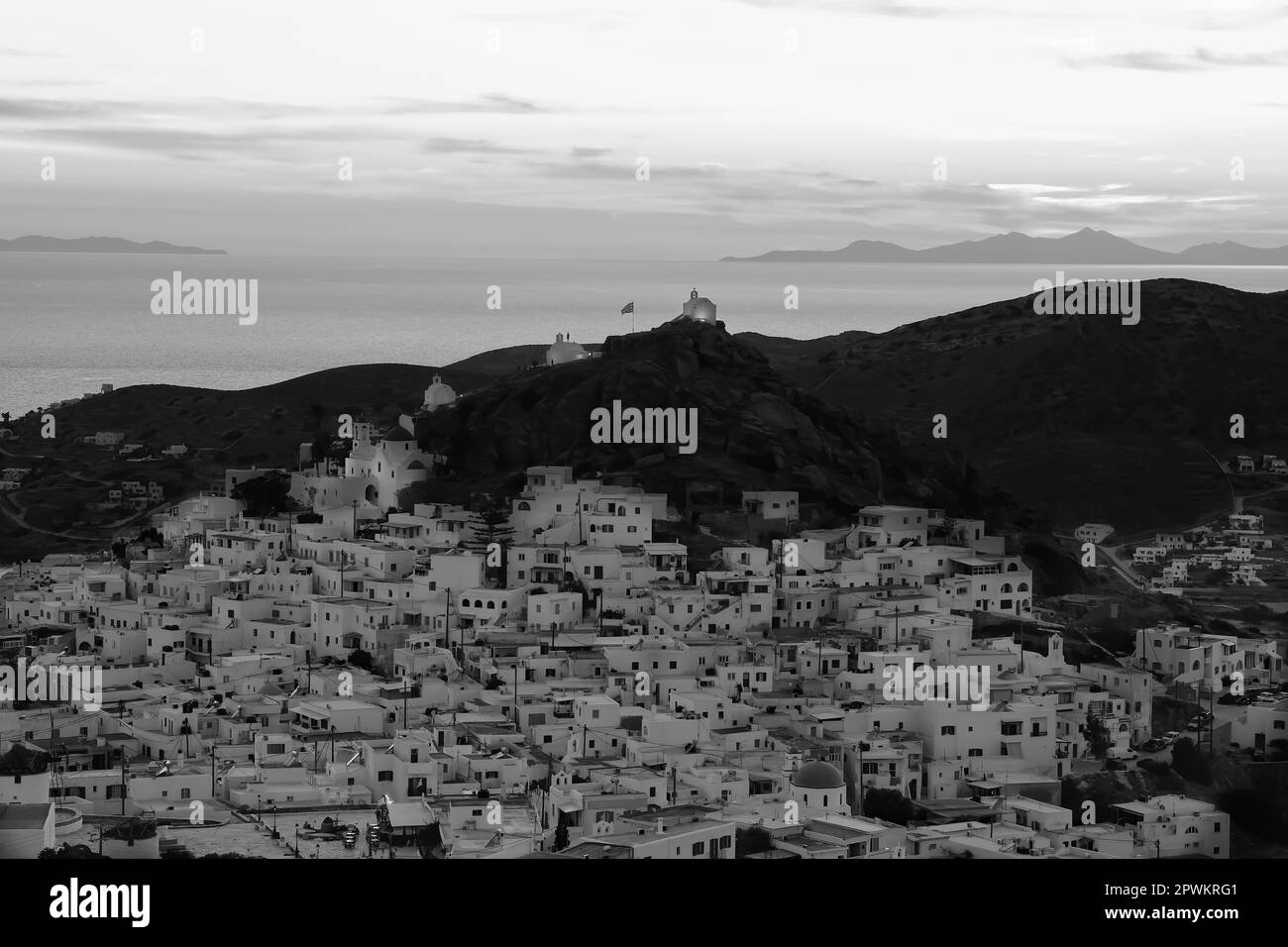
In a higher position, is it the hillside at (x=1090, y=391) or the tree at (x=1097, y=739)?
the hillside at (x=1090, y=391)

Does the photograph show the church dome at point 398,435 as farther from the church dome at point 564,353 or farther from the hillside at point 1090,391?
the hillside at point 1090,391

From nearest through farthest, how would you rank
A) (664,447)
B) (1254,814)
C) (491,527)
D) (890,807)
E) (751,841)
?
1. (751,841)
2. (890,807)
3. (1254,814)
4. (491,527)
5. (664,447)

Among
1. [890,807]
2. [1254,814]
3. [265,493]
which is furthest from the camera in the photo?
[265,493]

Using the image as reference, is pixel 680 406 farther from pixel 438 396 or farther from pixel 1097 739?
pixel 1097 739

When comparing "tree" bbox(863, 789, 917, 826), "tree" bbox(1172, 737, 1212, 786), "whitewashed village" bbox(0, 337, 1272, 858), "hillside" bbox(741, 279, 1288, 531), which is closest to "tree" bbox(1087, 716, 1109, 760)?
"whitewashed village" bbox(0, 337, 1272, 858)

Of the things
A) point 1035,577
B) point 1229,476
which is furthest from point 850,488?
point 1229,476

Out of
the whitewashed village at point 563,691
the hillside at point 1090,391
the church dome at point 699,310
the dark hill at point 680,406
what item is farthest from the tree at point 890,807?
the hillside at point 1090,391

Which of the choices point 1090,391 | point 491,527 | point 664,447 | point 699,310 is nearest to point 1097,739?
point 491,527
